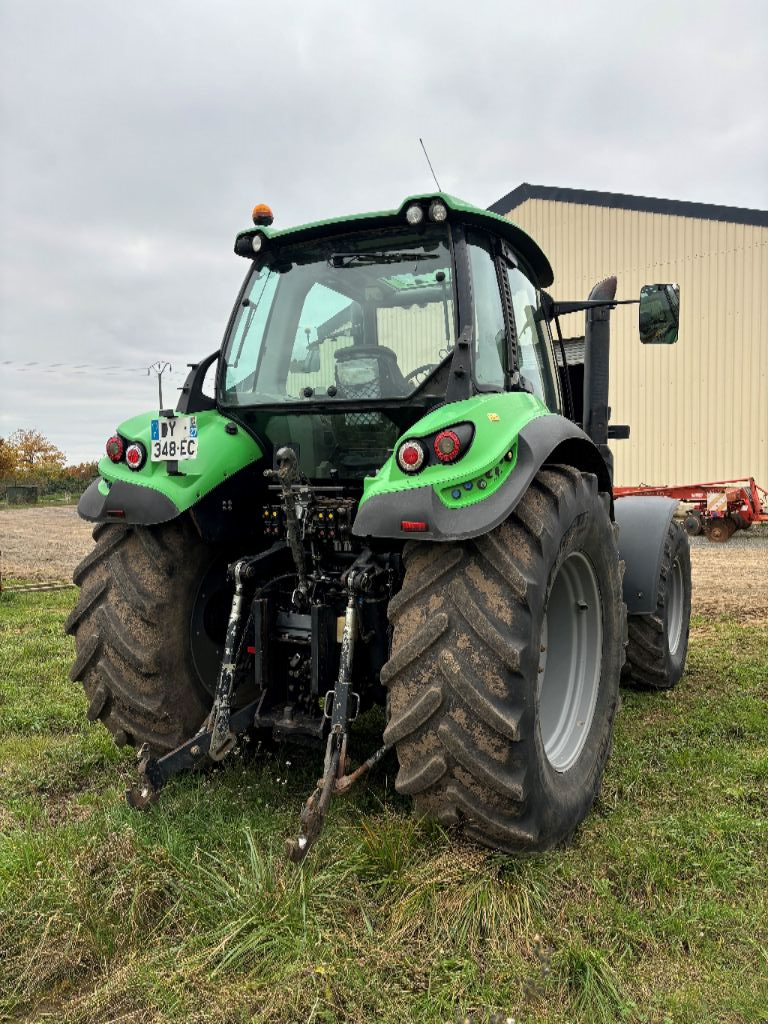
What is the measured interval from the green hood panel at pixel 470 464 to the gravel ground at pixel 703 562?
220 inches

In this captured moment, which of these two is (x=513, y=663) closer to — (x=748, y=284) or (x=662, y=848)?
(x=662, y=848)

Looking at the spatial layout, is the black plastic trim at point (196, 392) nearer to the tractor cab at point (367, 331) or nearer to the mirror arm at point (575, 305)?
the tractor cab at point (367, 331)

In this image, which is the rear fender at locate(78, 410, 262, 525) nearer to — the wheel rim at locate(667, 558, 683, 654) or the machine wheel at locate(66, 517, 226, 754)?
the machine wheel at locate(66, 517, 226, 754)

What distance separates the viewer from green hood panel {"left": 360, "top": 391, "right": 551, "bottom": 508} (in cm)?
250

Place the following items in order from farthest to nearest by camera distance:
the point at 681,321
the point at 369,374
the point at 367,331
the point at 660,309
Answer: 1. the point at 681,321
2. the point at 660,309
3. the point at 367,331
4. the point at 369,374

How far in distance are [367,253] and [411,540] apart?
4.57ft

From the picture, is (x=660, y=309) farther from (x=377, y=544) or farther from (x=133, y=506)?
(x=133, y=506)

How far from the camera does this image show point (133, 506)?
10.3 feet

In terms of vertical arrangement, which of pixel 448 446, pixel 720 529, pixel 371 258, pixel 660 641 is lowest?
pixel 720 529

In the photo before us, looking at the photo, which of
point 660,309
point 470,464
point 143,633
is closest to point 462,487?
point 470,464

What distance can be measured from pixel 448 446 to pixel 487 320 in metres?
1.01

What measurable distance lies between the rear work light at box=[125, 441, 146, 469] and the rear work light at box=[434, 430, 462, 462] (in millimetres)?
1303

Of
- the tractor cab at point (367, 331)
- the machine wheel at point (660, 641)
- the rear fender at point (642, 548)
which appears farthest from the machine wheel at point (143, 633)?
the machine wheel at point (660, 641)

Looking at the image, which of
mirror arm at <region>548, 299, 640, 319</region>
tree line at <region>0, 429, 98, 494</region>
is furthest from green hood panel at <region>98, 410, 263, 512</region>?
tree line at <region>0, 429, 98, 494</region>
